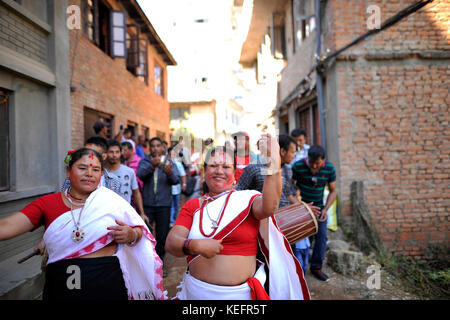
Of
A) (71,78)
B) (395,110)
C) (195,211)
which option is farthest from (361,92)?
(71,78)

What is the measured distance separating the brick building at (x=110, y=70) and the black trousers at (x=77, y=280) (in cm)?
445

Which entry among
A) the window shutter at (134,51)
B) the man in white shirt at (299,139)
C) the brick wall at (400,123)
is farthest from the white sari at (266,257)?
the window shutter at (134,51)

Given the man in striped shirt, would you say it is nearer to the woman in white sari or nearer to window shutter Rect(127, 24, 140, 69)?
the woman in white sari

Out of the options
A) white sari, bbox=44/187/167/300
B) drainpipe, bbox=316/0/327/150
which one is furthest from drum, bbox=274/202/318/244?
drainpipe, bbox=316/0/327/150

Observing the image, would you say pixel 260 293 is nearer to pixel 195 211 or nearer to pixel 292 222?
pixel 195 211

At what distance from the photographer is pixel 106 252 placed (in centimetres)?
207

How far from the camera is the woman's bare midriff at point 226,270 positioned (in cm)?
186

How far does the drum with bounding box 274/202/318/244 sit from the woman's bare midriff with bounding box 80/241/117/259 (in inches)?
65.5

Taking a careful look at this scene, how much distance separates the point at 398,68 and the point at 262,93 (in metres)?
9.43

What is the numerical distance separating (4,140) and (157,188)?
7.25ft

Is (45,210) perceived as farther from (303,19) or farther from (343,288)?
(303,19)

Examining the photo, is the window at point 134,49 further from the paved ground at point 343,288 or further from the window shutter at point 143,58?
the paved ground at point 343,288

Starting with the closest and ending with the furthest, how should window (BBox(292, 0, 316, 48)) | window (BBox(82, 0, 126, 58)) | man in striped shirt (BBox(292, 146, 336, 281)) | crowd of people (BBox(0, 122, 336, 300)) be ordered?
crowd of people (BBox(0, 122, 336, 300)) → man in striped shirt (BBox(292, 146, 336, 281)) → window (BBox(292, 0, 316, 48)) → window (BBox(82, 0, 126, 58))

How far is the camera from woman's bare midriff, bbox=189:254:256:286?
186 cm
